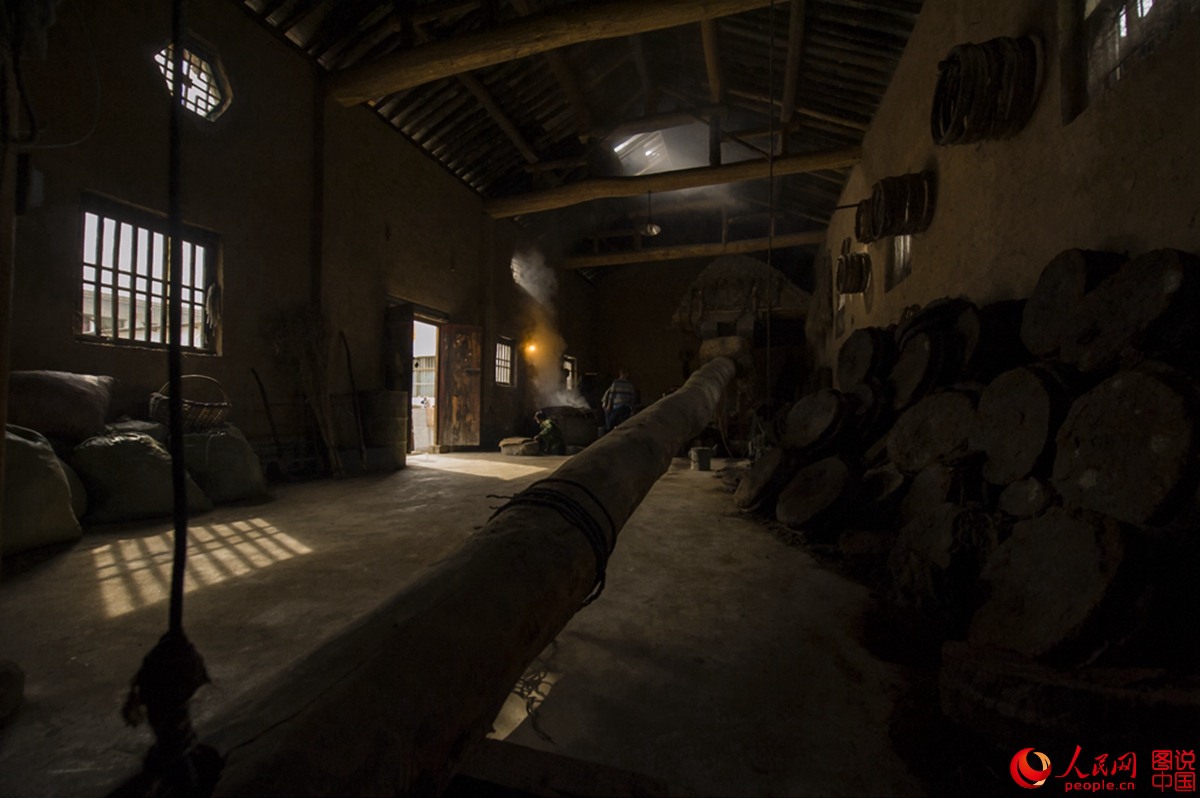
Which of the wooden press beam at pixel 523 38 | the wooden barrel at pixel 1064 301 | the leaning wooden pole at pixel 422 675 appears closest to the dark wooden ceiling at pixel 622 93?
the wooden press beam at pixel 523 38

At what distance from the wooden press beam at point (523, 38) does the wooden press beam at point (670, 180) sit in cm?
277

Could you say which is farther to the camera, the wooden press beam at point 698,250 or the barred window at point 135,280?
the wooden press beam at point 698,250

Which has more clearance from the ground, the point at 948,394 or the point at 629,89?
the point at 629,89

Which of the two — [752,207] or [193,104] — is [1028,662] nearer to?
[193,104]

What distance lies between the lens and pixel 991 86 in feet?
11.3

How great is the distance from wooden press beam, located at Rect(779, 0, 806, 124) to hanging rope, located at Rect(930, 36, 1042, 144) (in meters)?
3.18

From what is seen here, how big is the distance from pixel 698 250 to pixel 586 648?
41.4ft

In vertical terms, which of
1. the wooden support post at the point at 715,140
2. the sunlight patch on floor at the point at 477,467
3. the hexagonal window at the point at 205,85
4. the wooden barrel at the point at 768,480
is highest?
the wooden support post at the point at 715,140

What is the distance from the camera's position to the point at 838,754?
150cm

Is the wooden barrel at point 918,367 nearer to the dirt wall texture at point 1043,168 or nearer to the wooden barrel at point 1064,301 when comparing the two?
the dirt wall texture at point 1043,168

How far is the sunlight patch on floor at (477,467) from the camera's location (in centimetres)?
711

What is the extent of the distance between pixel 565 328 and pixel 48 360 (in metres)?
11.3

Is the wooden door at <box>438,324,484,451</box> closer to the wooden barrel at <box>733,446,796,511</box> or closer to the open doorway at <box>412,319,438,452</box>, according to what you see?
the open doorway at <box>412,319,438,452</box>

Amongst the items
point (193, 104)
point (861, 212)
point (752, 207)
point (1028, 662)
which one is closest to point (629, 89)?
point (752, 207)
